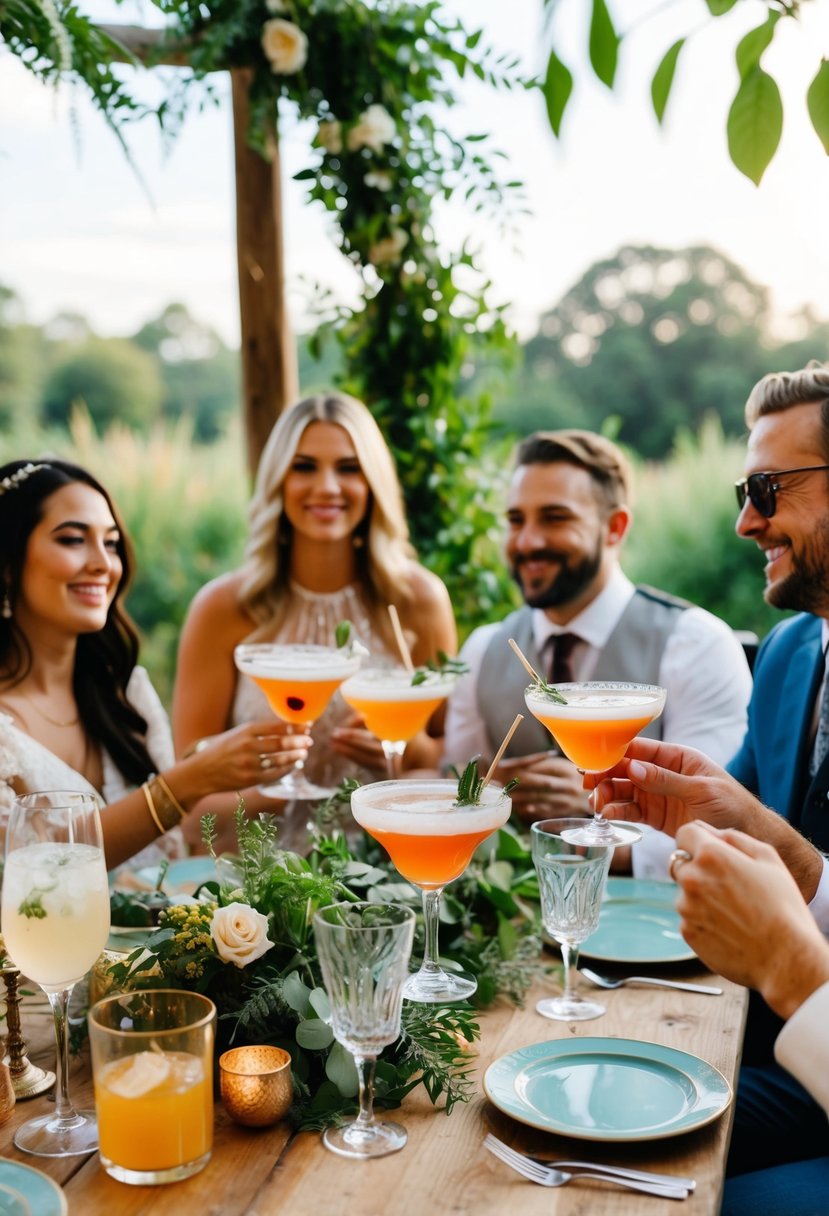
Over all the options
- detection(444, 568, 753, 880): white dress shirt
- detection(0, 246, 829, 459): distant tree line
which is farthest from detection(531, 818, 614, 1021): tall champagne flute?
detection(0, 246, 829, 459): distant tree line

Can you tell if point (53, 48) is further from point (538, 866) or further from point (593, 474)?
point (593, 474)

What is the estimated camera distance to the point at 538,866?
1.78 m

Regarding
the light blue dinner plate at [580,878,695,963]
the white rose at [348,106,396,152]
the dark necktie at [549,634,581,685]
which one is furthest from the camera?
the white rose at [348,106,396,152]

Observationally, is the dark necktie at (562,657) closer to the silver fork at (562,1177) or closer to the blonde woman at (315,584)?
the blonde woman at (315,584)

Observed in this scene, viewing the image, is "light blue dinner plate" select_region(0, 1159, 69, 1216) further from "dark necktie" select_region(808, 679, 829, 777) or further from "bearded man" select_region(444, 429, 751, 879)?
"bearded man" select_region(444, 429, 751, 879)

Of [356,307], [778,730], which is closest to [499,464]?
[356,307]

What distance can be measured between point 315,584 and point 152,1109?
2.50 meters

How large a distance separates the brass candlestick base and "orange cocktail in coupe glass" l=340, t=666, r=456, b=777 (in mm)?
1069

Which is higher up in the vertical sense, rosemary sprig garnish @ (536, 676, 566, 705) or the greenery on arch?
the greenery on arch

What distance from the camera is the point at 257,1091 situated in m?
1.40

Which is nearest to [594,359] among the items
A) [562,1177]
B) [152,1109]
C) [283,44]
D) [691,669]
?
[283,44]

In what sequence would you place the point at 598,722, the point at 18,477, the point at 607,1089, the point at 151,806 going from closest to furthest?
1. the point at 607,1089
2. the point at 598,722
3. the point at 151,806
4. the point at 18,477

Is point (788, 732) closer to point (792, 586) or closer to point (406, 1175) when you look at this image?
point (792, 586)

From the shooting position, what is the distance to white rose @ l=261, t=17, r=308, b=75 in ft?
11.4
